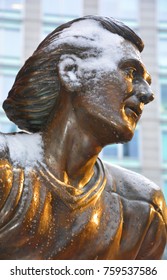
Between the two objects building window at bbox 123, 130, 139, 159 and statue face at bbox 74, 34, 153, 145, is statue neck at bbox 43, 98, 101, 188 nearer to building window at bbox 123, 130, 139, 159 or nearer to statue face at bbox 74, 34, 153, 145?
statue face at bbox 74, 34, 153, 145

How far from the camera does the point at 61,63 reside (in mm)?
1575

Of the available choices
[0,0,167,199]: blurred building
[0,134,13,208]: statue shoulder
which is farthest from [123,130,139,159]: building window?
[0,134,13,208]: statue shoulder

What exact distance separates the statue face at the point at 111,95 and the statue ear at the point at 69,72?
2 cm

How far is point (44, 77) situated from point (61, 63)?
66 mm

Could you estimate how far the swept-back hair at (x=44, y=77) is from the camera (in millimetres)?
1596

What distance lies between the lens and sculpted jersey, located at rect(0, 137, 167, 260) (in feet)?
4.71

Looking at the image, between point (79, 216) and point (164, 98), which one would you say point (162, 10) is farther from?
point (79, 216)

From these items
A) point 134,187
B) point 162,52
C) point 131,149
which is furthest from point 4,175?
point 162,52

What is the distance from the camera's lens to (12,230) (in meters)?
1.42

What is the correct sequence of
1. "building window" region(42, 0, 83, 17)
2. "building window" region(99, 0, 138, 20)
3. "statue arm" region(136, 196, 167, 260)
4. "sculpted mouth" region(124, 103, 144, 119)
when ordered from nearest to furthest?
1. "sculpted mouth" region(124, 103, 144, 119)
2. "statue arm" region(136, 196, 167, 260)
3. "building window" region(42, 0, 83, 17)
4. "building window" region(99, 0, 138, 20)

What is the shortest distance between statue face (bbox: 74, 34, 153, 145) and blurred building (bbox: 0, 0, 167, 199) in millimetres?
8576
